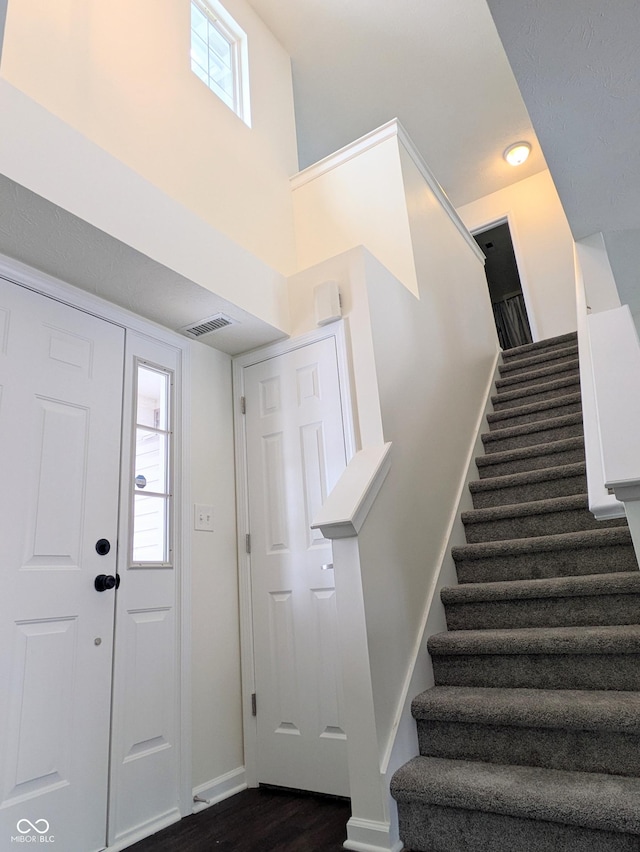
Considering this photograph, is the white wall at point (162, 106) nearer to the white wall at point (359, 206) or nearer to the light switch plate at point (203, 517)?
the white wall at point (359, 206)

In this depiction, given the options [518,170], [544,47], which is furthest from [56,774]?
[518,170]

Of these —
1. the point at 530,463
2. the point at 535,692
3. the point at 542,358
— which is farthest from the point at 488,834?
the point at 542,358

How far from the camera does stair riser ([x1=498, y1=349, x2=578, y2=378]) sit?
433 centimetres

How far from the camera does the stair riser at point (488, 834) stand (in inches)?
58.9

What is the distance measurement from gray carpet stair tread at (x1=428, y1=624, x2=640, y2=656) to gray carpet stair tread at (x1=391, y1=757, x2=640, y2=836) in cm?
40

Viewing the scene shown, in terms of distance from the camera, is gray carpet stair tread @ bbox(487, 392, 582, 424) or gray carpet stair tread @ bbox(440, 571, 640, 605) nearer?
gray carpet stair tread @ bbox(440, 571, 640, 605)

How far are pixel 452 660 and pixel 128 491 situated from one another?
1530 mm

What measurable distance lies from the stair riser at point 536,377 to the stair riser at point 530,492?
3.92 ft

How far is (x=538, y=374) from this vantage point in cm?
430

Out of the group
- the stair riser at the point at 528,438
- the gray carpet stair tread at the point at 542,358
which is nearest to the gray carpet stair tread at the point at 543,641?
the stair riser at the point at 528,438

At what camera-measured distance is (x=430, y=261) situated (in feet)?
11.9

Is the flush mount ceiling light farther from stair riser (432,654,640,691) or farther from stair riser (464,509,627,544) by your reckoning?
stair riser (432,654,640,691)

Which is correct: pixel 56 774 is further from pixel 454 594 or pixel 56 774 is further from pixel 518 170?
pixel 518 170

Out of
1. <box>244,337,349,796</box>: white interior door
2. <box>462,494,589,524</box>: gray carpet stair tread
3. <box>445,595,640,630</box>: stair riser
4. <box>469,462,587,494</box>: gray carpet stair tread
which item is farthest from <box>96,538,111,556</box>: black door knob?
<box>469,462,587,494</box>: gray carpet stair tread
